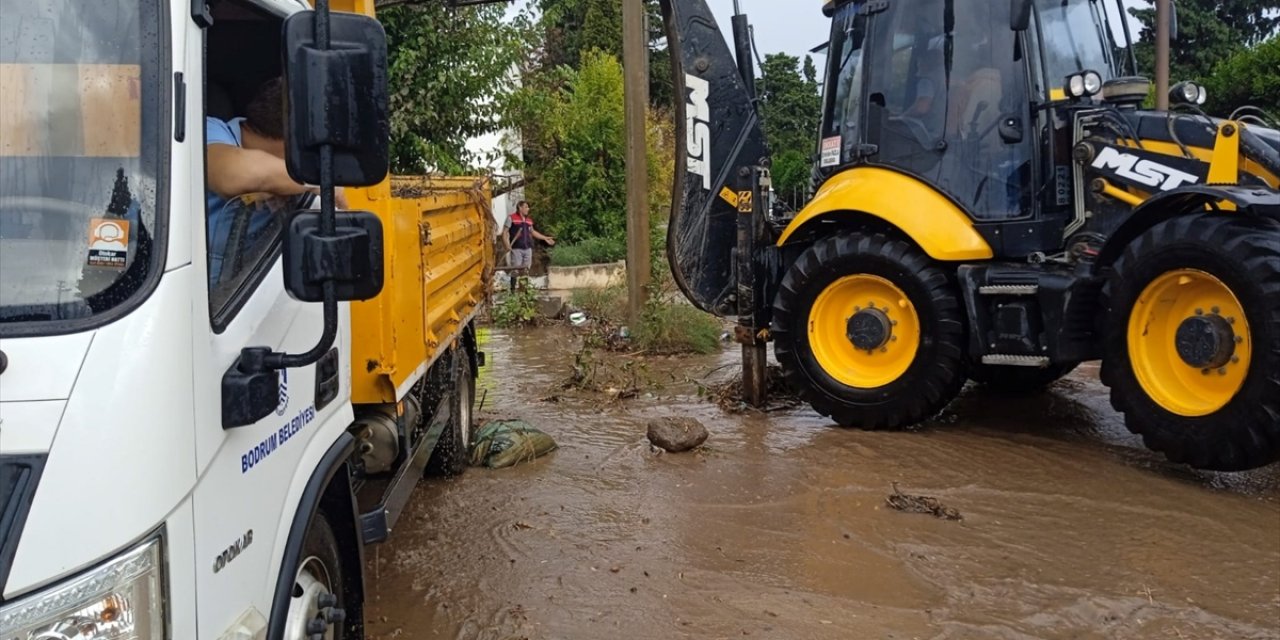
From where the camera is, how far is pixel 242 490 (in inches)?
84.8

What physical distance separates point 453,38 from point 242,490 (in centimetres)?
741

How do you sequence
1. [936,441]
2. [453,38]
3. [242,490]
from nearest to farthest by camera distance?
[242,490], [936,441], [453,38]

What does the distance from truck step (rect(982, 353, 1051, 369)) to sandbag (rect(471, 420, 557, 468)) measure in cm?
Answer: 272

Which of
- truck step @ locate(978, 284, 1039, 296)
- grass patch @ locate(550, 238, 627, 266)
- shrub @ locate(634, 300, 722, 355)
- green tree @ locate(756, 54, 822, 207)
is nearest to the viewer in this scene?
truck step @ locate(978, 284, 1039, 296)

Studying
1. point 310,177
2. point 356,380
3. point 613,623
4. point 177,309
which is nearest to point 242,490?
point 177,309

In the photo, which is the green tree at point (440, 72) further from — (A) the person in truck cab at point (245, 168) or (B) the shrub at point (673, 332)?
(A) the person in truck cab at point (245, 168)

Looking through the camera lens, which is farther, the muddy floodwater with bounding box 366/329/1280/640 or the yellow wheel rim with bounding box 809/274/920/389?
the yellow wheel rim with bounding box 809/274/920/389

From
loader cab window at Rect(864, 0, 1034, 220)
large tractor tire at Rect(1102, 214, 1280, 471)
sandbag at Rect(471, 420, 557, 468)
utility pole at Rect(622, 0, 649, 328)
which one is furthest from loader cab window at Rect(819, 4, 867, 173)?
utility pole at Rect(622, 0, 649, 328)

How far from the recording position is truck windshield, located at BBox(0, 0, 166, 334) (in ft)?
5.94

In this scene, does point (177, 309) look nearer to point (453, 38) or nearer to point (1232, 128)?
point (1232, 128)

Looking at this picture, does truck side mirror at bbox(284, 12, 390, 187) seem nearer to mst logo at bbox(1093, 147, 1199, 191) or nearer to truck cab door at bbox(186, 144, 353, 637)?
truck cab door at bbox(186, 144, 353, 637)

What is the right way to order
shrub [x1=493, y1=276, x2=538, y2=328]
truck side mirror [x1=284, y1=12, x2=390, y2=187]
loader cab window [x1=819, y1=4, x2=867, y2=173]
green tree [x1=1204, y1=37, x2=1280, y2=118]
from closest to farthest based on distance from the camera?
truck side mirror [x1=284, y1=12, x2=390, y2=187] → loader cab window [x1=819, y1=4, x2=867, y2=173] → shrub [x1=493, y1=276, x2=538, y2=328] → green tree [x1=1204, y1=37, x2=1280, y2=118]

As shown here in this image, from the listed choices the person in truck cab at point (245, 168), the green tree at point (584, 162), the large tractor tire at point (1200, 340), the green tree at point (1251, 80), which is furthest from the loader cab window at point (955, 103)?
the green tree at point (1251, 80)

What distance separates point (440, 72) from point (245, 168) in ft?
22.4
